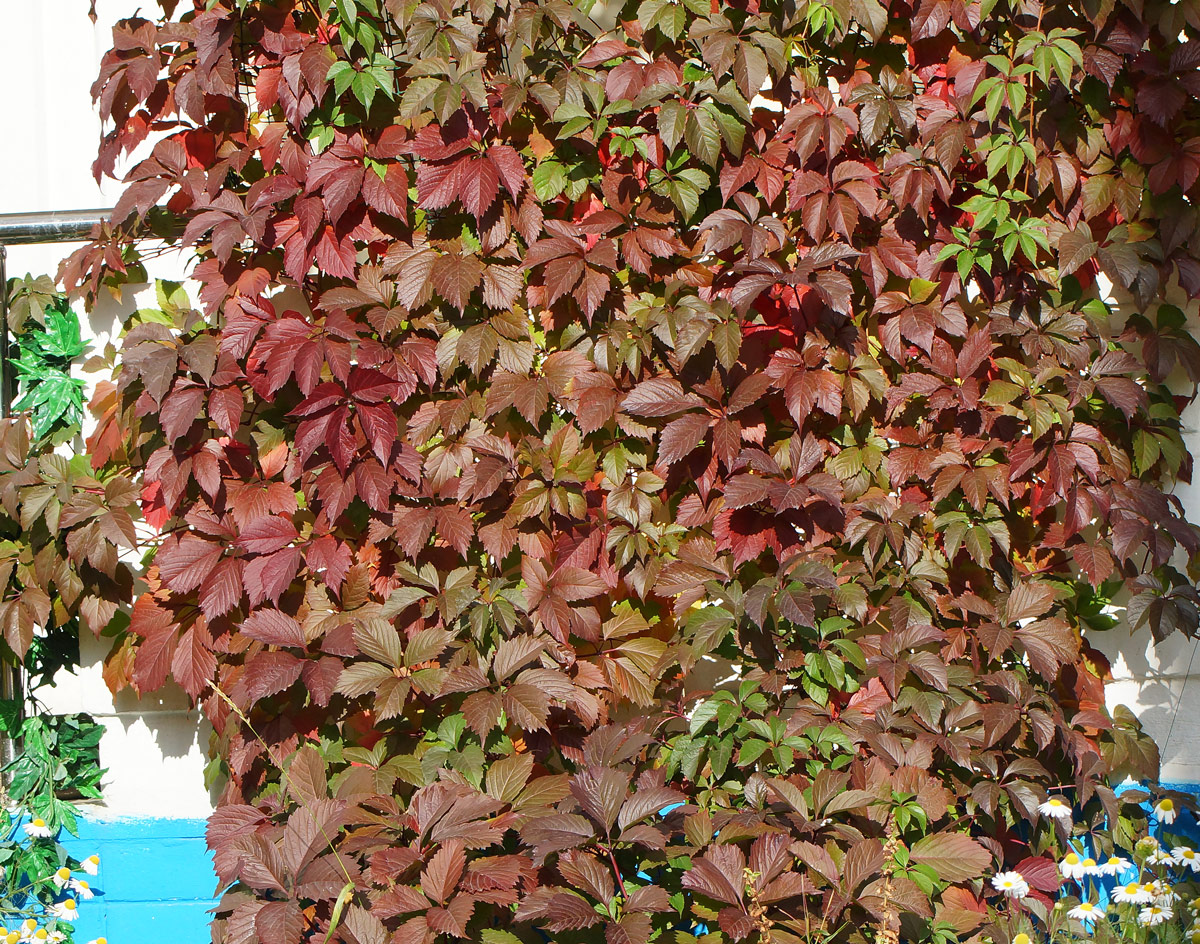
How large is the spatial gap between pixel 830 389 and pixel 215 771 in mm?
1368

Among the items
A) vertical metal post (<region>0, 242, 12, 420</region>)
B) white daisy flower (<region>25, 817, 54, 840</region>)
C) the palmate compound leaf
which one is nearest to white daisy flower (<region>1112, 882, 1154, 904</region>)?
the palmate compound leaf

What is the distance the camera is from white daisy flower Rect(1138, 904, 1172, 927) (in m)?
1.66

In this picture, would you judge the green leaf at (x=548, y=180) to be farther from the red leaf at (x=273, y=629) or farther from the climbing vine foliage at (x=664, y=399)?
the red leaf at (x=273, y=629)

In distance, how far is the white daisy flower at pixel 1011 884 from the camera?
170cm

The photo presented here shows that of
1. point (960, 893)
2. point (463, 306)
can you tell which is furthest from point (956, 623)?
point (463, 306)

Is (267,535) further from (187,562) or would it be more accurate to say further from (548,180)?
(548,180)

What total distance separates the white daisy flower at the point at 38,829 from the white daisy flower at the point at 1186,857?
210 cm

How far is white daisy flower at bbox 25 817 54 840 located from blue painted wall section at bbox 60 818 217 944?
0.22 ft

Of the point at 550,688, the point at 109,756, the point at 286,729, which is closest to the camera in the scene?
the point at 550,688

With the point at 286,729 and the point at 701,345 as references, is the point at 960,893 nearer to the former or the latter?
the point at 701,345

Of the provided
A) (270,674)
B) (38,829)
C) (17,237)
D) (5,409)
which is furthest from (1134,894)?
(17,237)

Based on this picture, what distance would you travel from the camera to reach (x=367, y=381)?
5.51ft

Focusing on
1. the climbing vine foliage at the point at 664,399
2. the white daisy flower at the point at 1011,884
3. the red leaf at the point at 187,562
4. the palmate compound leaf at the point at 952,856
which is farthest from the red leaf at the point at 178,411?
the white daisy flower at the point at 1011,884

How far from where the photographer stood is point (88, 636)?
6.38 ft
